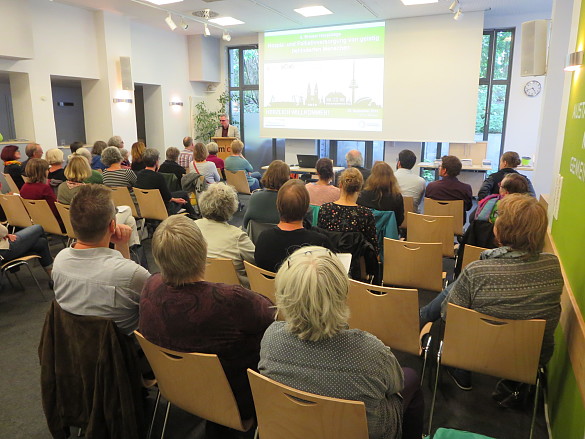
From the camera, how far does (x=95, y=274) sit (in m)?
1.94

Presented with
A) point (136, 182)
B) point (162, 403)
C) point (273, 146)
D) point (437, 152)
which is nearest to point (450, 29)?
point (437, 152)

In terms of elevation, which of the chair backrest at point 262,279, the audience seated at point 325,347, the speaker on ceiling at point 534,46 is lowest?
the chair backrest at point 262,279

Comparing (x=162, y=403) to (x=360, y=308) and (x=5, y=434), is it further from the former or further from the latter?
(x=360, y=308)

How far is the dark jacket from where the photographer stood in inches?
72.4

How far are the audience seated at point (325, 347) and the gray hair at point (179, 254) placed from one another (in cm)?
46

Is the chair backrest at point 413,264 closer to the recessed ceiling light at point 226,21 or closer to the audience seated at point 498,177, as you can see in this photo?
the audience seated at point 498,177

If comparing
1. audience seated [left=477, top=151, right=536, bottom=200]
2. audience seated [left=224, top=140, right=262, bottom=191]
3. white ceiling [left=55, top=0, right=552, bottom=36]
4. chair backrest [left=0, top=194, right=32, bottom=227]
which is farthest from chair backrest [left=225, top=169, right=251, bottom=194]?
audience seated [left=477, top=151, right=536, bottom=200]

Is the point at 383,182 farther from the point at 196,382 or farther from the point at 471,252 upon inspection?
the point at 196,382

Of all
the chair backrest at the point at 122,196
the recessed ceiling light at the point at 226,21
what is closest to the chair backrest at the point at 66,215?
the chair backrest at the point at 122,196

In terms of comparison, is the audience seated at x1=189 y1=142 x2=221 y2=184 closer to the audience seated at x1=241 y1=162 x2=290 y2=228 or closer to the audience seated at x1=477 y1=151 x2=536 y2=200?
the audience seated at x1=241 y1=162 x2=290 y2=228

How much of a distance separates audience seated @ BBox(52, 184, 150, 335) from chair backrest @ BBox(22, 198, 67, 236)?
2.73 metres

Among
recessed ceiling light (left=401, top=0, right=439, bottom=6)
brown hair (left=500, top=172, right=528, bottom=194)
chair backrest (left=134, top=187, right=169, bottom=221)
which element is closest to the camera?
brown hair (left=500, top=172, right=528, bottom=194)

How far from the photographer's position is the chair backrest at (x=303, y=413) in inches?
51.1

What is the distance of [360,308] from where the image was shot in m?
2.40
